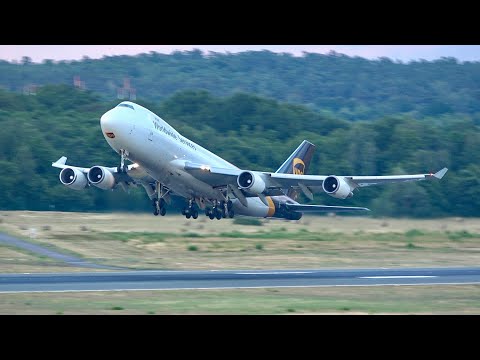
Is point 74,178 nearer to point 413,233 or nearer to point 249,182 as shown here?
point 249,182

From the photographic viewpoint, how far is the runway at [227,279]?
1325 inches

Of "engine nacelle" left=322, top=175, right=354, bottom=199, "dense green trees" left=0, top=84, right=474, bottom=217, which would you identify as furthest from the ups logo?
"engine nacelle" left=322, top=175, right=354, bottom=199

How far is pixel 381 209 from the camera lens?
186ft

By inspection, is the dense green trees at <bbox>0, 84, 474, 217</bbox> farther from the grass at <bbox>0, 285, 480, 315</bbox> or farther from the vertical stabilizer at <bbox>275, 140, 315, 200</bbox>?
the grass at <bbox>0, 285, 480, 315</bbox>

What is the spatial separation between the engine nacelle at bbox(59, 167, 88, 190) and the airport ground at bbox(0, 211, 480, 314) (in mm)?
3349

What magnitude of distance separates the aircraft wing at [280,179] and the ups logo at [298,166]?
6.93 metres

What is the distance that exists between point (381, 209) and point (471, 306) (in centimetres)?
2723

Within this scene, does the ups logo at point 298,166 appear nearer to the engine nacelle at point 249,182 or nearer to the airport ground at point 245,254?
the airport ground at point 245,254

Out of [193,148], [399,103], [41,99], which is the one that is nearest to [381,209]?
[193,148]

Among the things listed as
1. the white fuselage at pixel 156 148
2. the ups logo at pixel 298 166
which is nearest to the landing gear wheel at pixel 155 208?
the white fuselage at pixel 156 148

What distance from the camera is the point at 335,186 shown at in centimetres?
4434

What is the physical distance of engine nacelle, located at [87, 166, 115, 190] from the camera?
150 ft
